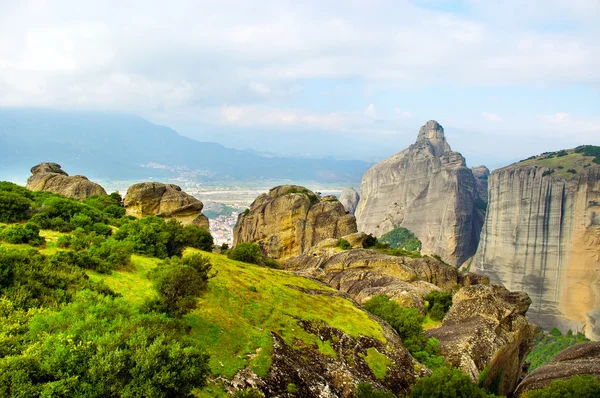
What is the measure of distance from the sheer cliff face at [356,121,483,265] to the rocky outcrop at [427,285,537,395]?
4669 inches

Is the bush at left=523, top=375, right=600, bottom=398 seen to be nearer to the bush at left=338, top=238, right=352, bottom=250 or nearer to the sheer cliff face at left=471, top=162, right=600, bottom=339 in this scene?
the bush at left=338, top=238, right=352, bottom=250

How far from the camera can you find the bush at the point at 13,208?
2225 cm

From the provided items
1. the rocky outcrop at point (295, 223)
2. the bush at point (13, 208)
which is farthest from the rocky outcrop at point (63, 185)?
the rocky outcrop at point (295, 223)

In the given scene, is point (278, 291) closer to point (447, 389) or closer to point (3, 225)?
point (447, 389)

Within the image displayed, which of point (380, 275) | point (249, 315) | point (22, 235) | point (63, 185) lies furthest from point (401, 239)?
point (22, 235)

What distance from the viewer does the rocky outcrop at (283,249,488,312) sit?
3412 centimetres

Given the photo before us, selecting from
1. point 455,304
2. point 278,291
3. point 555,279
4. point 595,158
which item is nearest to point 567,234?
point 555,279

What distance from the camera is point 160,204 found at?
51.2 meters

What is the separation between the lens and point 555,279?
108 m

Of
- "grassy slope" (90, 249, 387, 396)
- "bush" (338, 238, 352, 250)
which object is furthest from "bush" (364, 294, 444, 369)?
"bush" (338, 238, 352, 250)

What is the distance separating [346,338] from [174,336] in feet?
34.8

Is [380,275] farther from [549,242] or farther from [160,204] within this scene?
[549,242]

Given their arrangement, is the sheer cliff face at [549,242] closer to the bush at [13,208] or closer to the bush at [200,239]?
the bush at [200,239]

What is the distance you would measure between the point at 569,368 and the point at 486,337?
170 inches
